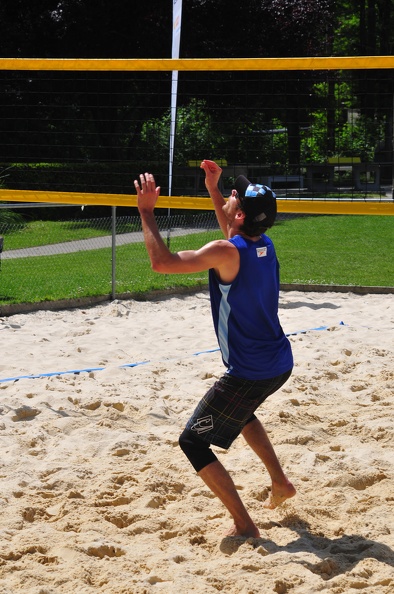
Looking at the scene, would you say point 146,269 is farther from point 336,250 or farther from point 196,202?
point 196,202

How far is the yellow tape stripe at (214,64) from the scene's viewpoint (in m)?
6.30

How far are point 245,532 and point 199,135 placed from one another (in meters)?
10.00

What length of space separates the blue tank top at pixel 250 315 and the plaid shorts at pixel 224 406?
0.14 feet

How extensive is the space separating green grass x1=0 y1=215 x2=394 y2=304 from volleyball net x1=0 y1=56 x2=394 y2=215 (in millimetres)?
1016

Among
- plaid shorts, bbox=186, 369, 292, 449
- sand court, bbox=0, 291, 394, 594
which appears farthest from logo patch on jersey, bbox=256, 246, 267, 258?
sand court, bbox=0, 291, 394, 594

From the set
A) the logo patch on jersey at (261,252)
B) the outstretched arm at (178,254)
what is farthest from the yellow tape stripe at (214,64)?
the outstretched arm at (178,254)

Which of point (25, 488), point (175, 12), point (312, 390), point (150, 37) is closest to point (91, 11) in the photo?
point (150, 37)

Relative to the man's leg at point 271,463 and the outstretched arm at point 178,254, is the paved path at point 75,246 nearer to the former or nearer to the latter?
the man's leg at point 271,463

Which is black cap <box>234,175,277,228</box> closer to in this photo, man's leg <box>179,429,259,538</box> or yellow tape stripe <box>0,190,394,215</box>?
man's leg <box>179,429,259,538</box>

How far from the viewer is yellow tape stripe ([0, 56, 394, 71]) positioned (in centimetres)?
630

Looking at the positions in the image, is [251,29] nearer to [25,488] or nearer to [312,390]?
[312,390]

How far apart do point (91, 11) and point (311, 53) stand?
5.94m

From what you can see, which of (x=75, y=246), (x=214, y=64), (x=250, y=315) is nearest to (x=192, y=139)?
(x=75, y=246)

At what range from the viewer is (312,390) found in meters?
6.04
